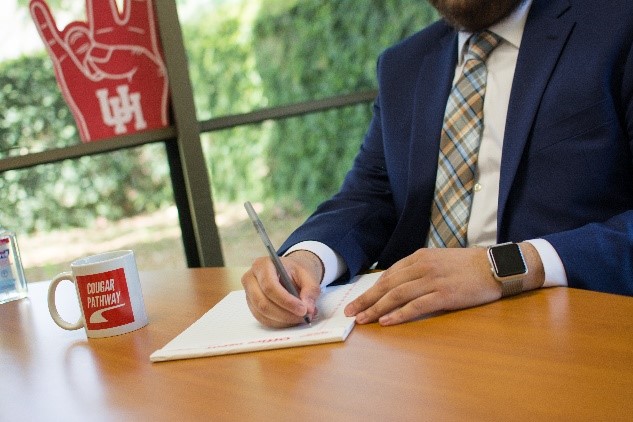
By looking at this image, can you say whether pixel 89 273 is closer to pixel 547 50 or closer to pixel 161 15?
pixel 547 50

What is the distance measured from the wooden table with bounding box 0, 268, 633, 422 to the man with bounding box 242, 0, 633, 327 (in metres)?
0.07

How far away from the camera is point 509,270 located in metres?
1.12

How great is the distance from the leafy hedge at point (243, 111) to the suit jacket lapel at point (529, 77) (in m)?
1.68

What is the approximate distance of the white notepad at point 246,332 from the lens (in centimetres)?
104

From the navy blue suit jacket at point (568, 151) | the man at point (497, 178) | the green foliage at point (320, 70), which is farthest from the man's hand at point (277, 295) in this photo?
the green foliage at point (320, 70)

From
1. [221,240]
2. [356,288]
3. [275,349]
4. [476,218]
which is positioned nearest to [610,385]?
[275,349]

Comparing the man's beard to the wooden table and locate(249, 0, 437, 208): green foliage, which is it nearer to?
the wooden table

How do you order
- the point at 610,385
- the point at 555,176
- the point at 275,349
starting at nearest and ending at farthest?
the point at 610,385, the point at 275,349, the point at 555,176

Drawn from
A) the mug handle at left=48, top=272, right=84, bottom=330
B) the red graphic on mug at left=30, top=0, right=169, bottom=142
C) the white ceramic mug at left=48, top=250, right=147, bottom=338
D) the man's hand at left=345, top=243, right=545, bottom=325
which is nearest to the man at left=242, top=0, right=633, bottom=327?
the man's hand at left=345, top=243, right=545, bottom=325

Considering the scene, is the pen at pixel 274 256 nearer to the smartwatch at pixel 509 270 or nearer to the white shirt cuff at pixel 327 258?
the white shirt cuff at pixel 327 258

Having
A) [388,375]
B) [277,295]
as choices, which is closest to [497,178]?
[277,295]

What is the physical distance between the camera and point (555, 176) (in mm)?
1448

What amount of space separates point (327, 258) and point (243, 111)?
1763mm

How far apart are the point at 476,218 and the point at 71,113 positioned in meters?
1.80
